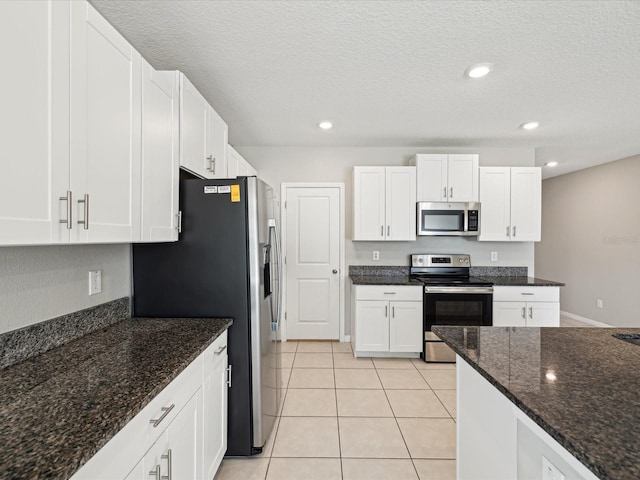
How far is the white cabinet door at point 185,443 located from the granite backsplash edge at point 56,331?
67 centimetres

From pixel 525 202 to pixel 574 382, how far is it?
3329 millimetres

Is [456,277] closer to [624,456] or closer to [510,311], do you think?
[510,311]

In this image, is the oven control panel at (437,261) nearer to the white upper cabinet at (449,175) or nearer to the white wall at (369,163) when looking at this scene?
the white wall at (369,163)

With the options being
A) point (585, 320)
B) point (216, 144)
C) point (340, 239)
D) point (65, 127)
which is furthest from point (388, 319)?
point (585, 320)

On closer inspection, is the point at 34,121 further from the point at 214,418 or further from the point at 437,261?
the point at 437,261

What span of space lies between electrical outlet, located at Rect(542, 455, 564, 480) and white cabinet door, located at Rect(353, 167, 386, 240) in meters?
2.99

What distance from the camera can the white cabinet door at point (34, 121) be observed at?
896mm

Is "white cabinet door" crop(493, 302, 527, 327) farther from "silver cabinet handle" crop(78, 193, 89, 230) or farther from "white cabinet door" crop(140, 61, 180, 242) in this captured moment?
"silver cabinet handle" crop(78, 193, 89, 230)

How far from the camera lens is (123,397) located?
102cm

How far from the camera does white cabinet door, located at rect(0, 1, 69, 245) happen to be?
0.90m

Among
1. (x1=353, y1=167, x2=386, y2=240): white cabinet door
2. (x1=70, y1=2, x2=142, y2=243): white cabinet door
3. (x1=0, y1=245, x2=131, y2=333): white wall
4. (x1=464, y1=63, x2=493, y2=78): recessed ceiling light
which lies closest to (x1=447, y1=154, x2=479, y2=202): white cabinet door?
(x1=353, y1=167, x2=386, y2=240): white cabinet door

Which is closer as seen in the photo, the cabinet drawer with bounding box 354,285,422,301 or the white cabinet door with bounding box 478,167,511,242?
the cabinet drawer with bounding box 354,285,422,301

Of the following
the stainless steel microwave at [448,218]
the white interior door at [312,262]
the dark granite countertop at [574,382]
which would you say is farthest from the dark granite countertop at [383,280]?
the dark granite countertop at [574,382]

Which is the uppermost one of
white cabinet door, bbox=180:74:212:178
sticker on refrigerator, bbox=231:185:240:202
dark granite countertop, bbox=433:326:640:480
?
white cabinet door, bbox=180:74:212:178
